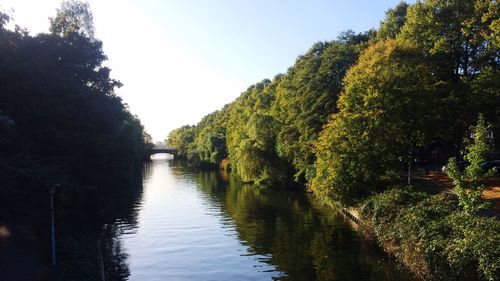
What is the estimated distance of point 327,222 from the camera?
3719 centimetres

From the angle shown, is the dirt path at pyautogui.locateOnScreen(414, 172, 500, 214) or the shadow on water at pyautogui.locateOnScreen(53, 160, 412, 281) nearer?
the shadow on water at pyautogui.locateOnScreen(53, 160, 412, 281)

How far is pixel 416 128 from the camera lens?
35.3 m

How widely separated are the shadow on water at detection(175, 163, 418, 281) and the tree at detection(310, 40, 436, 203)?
3.77 metres

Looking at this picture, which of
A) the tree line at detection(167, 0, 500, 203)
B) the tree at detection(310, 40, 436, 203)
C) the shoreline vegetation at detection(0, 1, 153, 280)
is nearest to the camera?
the shoreline vegetation at detection(0, 1, 153, 280)

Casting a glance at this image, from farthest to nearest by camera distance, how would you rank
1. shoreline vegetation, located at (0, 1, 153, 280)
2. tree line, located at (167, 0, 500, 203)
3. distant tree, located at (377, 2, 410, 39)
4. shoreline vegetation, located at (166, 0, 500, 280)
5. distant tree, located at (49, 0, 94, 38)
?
distant tree, located at (377, 2, 410, 39)
distant tree, located at (49, 0, 94, 38)
tree line, located at (167, 0, 500, 203)
shoreline vegetation, located at (0, 1, 153, 280)
shoreline vegetation, located at (166, 0, 500, 280)

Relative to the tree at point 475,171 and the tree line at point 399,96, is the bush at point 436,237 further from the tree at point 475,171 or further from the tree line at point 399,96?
the tree line at point 399,96

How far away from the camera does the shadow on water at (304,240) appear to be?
2312 centimetres

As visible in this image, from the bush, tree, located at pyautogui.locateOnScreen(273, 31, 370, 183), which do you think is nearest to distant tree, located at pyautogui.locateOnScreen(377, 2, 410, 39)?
tree, located at pyautogui.locateOnScreen(273, 31, 370, 183)

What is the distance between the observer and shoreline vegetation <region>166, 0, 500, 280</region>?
1950 centimetres

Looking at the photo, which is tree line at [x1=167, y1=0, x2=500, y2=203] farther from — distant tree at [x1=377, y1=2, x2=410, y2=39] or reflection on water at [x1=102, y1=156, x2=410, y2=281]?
reflection on water at [x1=102, y1=156, x2=410, y2=281]

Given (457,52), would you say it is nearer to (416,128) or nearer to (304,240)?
(416,128)

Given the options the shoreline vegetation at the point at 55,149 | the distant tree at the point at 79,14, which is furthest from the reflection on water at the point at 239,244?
the distant tree at the point at 79,14

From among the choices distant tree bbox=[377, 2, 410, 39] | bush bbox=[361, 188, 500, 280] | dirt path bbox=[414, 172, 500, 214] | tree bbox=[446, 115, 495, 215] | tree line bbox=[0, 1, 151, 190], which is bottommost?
bush bbox=[361, 188, 500, 280]

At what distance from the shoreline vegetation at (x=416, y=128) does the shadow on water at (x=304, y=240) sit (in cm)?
146
